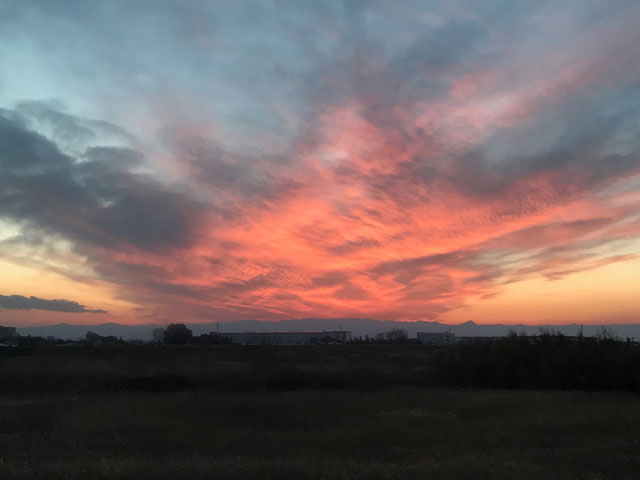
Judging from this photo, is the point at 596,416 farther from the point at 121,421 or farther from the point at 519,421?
the point at 121,421

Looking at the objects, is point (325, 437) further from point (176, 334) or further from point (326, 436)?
point (176, 334)

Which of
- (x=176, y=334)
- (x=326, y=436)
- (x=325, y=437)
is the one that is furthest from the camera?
(x=176, y=334)

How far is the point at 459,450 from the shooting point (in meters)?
15.7

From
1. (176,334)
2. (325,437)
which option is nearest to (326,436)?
(325,437)

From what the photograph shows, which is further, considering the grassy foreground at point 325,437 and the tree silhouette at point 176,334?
the tree silhouette at point 176,334

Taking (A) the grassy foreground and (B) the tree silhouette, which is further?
(B) the tree silhouette

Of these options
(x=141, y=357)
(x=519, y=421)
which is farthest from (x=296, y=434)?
(x=141, y=357)

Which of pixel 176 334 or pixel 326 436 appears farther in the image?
pixel 176 334

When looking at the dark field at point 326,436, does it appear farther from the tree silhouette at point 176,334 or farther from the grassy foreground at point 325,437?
the tree silhouette at point 176,334

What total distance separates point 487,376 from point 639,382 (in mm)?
9311

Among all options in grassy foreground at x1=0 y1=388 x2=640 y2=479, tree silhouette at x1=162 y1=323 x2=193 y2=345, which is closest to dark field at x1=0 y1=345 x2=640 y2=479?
grassy foreground at x1=0 y1=388 x2=640 y2=479

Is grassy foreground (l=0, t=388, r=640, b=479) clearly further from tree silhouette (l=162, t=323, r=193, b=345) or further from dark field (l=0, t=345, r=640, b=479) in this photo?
tree silhouette (l=162, t=323, r=193, b=345)

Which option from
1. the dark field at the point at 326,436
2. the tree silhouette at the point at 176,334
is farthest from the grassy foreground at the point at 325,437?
the tree silhouette at the point at 176,334

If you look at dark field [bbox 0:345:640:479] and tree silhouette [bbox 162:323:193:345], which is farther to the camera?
tree silhouette [bbox 162:323:193:345]
